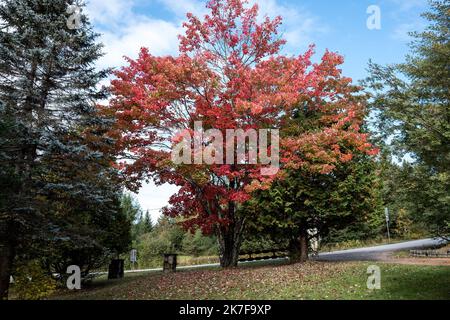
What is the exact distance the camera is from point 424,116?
598 centimetres

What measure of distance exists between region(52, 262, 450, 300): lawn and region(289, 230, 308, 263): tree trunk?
8.06 feet

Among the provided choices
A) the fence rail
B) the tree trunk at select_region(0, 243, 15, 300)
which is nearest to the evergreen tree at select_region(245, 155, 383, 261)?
the fence rail

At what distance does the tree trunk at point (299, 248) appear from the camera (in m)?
15.2

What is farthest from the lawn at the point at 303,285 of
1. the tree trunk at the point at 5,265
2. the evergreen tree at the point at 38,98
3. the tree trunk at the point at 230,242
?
the evergreen tree at the point at 38,98

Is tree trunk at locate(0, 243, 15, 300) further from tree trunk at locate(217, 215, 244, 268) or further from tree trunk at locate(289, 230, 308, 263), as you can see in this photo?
tree trunk at locate(289, 230, 308, 263)

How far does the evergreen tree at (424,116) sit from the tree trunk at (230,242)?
8.58 metres

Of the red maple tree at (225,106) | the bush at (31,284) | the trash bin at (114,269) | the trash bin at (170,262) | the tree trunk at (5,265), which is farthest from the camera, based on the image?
the trash bin at (114,269)

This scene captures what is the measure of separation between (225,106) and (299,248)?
7.64 meters

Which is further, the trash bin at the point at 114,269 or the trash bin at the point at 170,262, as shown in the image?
the trash bin at the point at 114,269

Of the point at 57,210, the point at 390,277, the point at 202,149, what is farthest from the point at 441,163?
the point at 57,210

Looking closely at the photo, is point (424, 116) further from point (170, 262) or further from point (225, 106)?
point (170, 262)

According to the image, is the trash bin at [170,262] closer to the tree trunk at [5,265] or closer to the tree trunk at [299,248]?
the tree trunk at [299,248]

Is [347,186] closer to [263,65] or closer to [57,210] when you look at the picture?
[263,65]

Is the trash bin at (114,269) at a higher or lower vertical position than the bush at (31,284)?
lower
